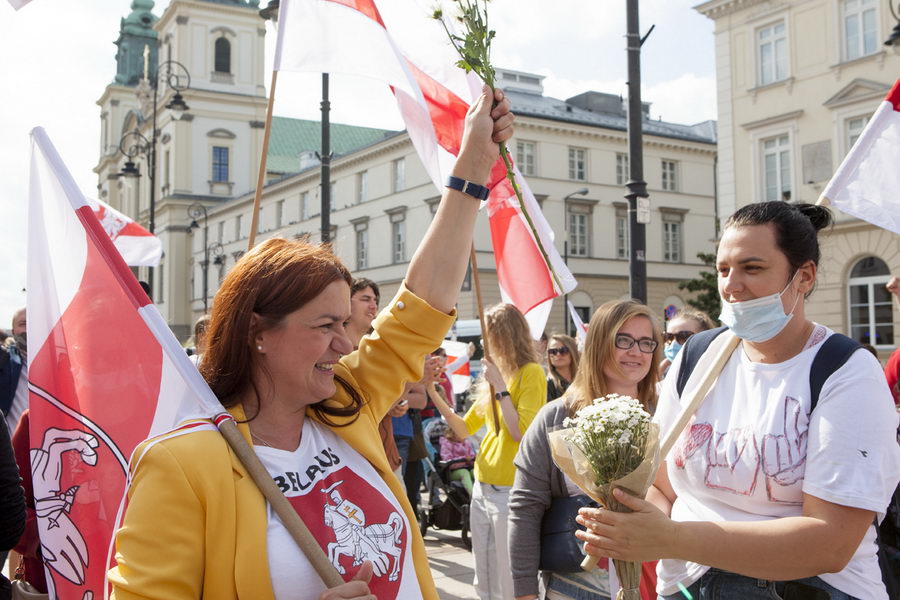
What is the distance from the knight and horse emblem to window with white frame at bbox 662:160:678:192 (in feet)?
153

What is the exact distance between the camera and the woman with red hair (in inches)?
70.1

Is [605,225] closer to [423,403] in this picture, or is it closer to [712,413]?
[423,403]

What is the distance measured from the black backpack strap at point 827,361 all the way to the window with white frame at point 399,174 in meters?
41.7

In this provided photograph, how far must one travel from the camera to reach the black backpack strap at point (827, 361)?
2.29 m

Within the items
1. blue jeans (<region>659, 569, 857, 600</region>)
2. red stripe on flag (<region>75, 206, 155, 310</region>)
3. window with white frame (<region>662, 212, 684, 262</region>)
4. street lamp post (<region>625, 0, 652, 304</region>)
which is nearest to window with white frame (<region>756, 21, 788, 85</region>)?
window with white frame (<region>662, 212, 684, 262</region>)

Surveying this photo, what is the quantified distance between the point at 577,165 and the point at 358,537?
142 ft

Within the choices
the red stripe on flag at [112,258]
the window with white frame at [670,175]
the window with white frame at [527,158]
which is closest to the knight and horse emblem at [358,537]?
the red stripe on flag at [112,258]

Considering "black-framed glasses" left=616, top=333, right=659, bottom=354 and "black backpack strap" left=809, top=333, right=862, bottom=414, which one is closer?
"black backpack strap" left=809, top=333, right=862, bottom=414

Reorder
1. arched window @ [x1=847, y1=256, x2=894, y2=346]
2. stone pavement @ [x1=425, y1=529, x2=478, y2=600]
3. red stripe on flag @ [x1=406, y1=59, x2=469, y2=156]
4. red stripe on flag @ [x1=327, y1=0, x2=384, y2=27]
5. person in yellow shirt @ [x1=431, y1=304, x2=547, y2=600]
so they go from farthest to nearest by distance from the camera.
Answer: arched window @ [x1=847, y1=256, x2=894, y2=346]
stone pavement @ [x1=425, y1=529, x2=478, y2=600]
person in yellow shirt @ [x1=431, y1=304, x2=547, y2=600]
red stripe on flag @ [x1=406, y1=59, x2=469, y2=156]
red stripe on flag @ [x1=327, y1=0, x2=384, y2=27]

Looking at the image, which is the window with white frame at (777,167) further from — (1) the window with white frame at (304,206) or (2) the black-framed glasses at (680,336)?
(1) the window with white frame at (304,206)

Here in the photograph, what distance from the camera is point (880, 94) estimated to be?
25250 millimetres

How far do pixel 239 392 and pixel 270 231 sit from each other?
5155cm

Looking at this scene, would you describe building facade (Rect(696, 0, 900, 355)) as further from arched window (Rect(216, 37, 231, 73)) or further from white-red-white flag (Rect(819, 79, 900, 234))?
arched window (Rect(216, 37, 231, 73))

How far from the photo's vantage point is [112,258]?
2.32 metres
